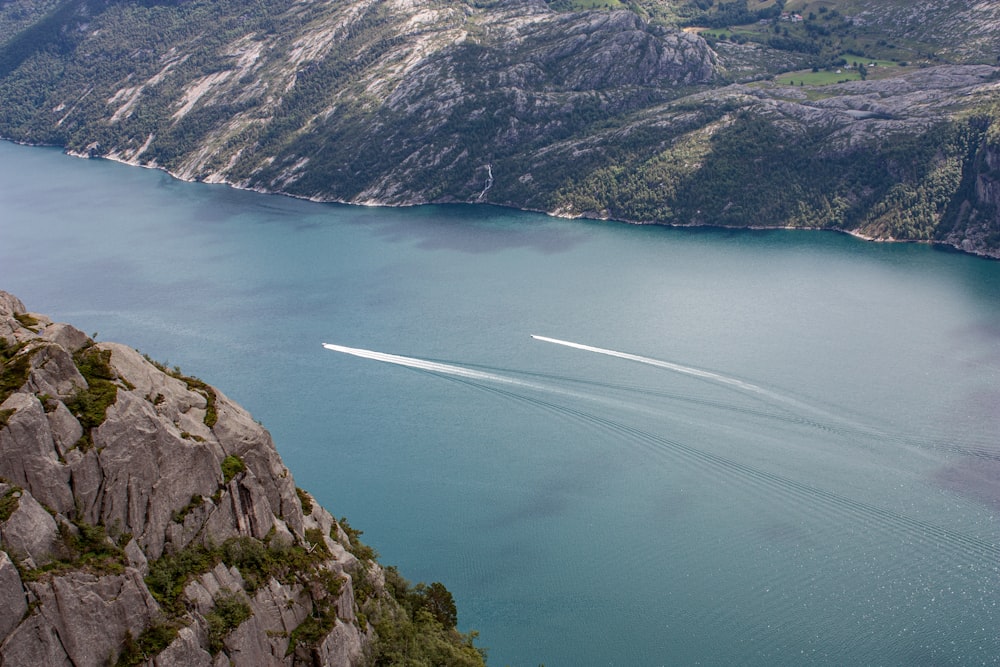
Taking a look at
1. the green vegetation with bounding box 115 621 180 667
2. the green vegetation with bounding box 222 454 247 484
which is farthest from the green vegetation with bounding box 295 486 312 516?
the green vegetation with bounding box 115 621 180 667

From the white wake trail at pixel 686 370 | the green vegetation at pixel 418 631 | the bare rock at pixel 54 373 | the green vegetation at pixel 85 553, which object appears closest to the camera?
the green vegetation at pixel 85 553

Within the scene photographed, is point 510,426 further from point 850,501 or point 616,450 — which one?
point 850,501

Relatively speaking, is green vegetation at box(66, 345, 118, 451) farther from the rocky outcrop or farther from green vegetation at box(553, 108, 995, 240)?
green vegetation at box(553, 108, 995, 240)

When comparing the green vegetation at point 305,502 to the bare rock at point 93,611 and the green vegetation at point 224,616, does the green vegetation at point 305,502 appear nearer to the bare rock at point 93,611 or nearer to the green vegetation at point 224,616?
the green vegetation at point 224,616

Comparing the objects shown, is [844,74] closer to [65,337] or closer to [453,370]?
[453,370]

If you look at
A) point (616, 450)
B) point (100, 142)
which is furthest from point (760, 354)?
point (100, 142)

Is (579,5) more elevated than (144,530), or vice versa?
(579,5)

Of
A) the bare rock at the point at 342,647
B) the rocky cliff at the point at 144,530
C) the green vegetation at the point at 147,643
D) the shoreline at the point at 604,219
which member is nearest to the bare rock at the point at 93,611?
the rocky cliff at the point at 144,530

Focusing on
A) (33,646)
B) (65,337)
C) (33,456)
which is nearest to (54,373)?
(65,337)
